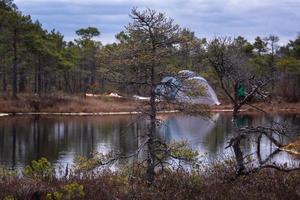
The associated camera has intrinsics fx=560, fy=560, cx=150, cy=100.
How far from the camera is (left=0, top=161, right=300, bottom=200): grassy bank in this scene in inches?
331

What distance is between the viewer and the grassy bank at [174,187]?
8.41 meters

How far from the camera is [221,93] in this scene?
81188mm

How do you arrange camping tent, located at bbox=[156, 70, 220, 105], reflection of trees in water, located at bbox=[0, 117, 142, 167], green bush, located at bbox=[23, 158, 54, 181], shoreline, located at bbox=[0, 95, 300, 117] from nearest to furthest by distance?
1. camping tent, located at bbox=[156, 70, 220, 105]
2. green bush, located at bbox=[23, 158, 54, 181]
3. reflection of trees in water, located at bbox=[0, 117, 142, 167]
4. shoreline, located at bbox=[0, 95, 300, 117]

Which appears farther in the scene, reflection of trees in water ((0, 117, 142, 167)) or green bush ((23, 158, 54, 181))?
reflection of trees in water ((0, 117, 142, 167))

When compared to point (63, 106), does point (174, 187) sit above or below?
above

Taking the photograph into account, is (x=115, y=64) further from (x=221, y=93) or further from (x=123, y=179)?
(x=221, y=93)

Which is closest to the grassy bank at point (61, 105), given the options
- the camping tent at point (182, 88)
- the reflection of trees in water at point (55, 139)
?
the reflection of trees in water at point (55, 139)

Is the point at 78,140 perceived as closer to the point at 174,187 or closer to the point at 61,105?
the point at 174,187

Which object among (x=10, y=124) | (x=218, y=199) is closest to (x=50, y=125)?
(x=10, y=124)

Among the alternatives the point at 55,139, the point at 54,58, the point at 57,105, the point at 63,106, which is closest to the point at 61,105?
the point at 63,106

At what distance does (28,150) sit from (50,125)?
54.9 feet

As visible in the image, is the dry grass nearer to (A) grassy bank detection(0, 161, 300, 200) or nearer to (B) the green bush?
(B) the green bush

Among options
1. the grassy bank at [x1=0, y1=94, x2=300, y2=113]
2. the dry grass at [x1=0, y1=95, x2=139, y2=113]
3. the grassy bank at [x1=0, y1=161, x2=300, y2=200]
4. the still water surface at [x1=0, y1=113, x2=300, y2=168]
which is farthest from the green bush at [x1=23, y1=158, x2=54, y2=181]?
the dry grass at [x1=0, y1=95, x2=139, y2=113]

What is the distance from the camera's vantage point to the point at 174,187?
9.41 meters
